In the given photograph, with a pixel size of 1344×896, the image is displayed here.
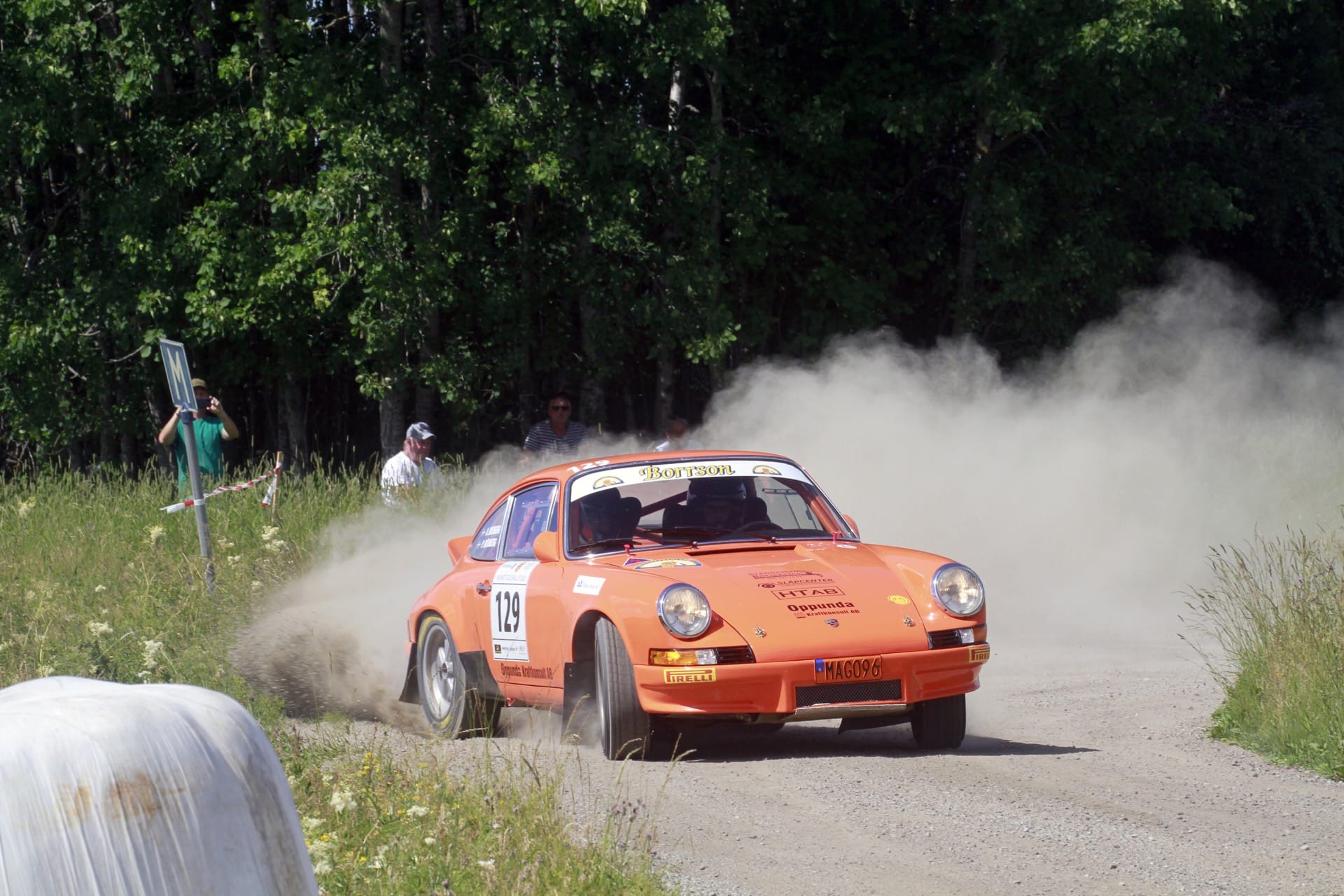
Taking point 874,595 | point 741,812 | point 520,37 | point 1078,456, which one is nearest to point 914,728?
point 874,595

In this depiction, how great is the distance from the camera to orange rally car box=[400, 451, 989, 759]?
7.29 metres

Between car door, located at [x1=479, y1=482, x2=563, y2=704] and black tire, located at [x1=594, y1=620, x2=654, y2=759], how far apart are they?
562 mm

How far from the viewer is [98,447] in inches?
1227

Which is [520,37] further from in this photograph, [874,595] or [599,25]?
[874,595]

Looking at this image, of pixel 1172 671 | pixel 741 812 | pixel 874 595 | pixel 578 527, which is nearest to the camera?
pixel 741 812

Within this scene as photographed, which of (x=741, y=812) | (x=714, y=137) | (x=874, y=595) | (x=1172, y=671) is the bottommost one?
(x=1172, y=671)

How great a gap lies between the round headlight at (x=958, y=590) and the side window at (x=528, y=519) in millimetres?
2229

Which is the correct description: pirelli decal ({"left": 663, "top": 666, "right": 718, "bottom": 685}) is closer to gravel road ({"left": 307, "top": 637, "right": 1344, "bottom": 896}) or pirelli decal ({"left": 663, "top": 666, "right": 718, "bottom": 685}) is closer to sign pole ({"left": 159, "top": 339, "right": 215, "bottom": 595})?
gravel road ({"left": 307, "top": 637, "right": 1344, "bottom": 896})

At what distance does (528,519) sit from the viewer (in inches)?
355

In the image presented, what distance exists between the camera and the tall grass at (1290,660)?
299 inches

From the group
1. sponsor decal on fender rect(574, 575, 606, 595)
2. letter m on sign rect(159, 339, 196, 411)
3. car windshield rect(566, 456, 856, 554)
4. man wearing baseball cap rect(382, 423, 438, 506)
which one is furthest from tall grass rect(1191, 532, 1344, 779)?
man wearing baseball cap rect(382, 423, 438, 506)

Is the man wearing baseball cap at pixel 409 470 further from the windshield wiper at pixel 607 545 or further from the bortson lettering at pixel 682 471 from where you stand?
the windshield wiper at pixel 607 545

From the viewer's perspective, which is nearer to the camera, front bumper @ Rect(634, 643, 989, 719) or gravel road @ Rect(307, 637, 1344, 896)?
gravel road @ Rect(307, 637, 1344, 896)

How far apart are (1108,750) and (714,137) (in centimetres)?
1688
